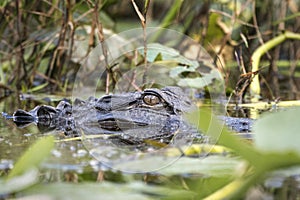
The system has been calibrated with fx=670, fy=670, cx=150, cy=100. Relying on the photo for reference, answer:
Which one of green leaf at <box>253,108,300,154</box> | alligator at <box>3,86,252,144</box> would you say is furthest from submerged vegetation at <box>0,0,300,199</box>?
alligator at <box>3,86,252,144</box>

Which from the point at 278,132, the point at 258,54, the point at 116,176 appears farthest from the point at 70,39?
the point at 278,132

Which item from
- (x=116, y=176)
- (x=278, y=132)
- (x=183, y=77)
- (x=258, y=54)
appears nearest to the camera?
(x=278, y=132)

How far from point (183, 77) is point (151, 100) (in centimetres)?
85

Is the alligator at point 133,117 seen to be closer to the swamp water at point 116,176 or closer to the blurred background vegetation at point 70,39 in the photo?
the swamp water at point 116,176

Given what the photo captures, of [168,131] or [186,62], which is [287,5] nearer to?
[186,62]

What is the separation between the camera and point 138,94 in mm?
2164

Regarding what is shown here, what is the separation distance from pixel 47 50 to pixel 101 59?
0.29 m

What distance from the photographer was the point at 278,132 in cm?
96

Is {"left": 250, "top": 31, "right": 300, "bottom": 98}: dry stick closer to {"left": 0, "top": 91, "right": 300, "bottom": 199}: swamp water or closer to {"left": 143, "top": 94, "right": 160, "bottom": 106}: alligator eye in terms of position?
{"left": 143, "top": 94, "right": 160, "bottom": 106}: alligator eye

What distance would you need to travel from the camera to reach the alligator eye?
2.13 meters

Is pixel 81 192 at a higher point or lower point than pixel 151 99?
lower

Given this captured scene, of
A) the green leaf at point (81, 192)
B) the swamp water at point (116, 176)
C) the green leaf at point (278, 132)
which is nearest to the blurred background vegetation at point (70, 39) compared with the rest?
the swamp water at point (116, 176)

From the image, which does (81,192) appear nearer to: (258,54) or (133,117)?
(133,117)

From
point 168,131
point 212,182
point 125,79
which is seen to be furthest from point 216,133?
point 125,79
